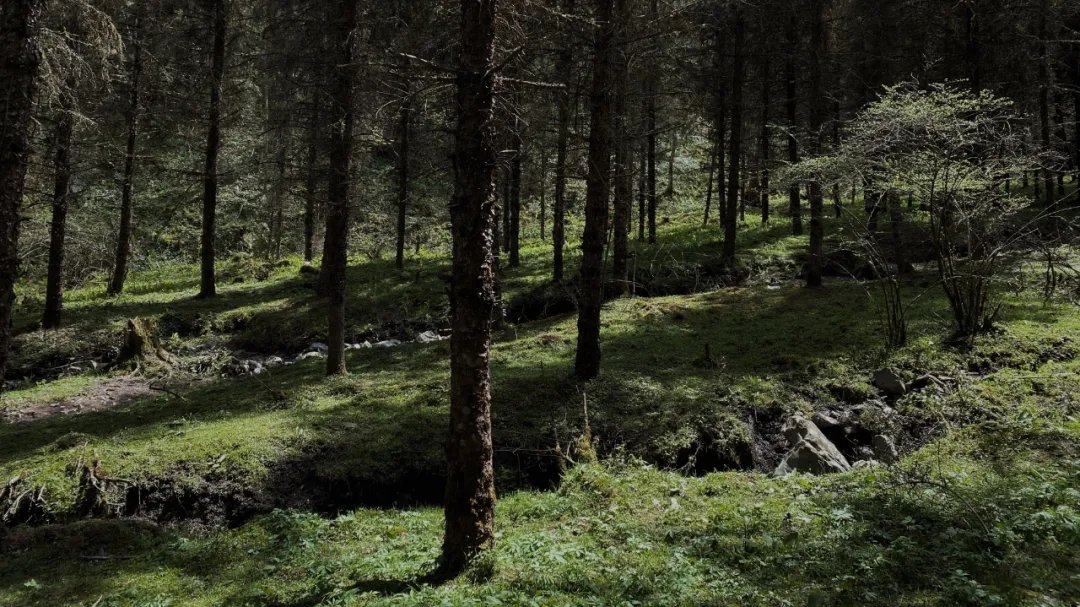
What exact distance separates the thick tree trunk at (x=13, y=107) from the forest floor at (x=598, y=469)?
273 cm

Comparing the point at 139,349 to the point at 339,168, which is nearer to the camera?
the point at 339,168

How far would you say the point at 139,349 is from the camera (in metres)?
14.6

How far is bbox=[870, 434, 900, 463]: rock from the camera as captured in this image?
838cm

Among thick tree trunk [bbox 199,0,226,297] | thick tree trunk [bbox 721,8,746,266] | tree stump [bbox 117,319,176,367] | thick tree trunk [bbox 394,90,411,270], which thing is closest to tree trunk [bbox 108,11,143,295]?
thick tree trunk [bbox 199,0,226,297]

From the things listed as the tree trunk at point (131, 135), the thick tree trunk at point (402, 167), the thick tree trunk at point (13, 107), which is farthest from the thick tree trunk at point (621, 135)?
the tree trunk at point (131, 135)

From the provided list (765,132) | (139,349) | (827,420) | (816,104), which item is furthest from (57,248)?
(765,132)

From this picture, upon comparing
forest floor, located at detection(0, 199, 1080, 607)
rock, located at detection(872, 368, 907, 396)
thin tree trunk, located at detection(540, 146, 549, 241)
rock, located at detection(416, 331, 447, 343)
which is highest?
thin tree trunk, located at detection(540, 146, 549, 241)

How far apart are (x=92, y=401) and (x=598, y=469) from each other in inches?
414

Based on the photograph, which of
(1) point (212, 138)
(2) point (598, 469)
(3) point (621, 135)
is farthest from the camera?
(1) point (212, 138)

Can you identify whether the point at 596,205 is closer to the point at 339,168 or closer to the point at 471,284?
the point at 339,168

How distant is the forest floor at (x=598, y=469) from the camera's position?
5023 millimetres

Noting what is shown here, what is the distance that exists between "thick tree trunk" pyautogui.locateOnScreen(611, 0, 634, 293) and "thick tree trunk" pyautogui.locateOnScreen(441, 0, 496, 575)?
4.43 metres

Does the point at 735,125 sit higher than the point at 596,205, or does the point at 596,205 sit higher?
the point at 735,125

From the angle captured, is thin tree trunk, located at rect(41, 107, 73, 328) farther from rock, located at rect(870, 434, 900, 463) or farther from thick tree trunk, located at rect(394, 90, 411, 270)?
rock, located at rect(870, 434, 900, 463)
